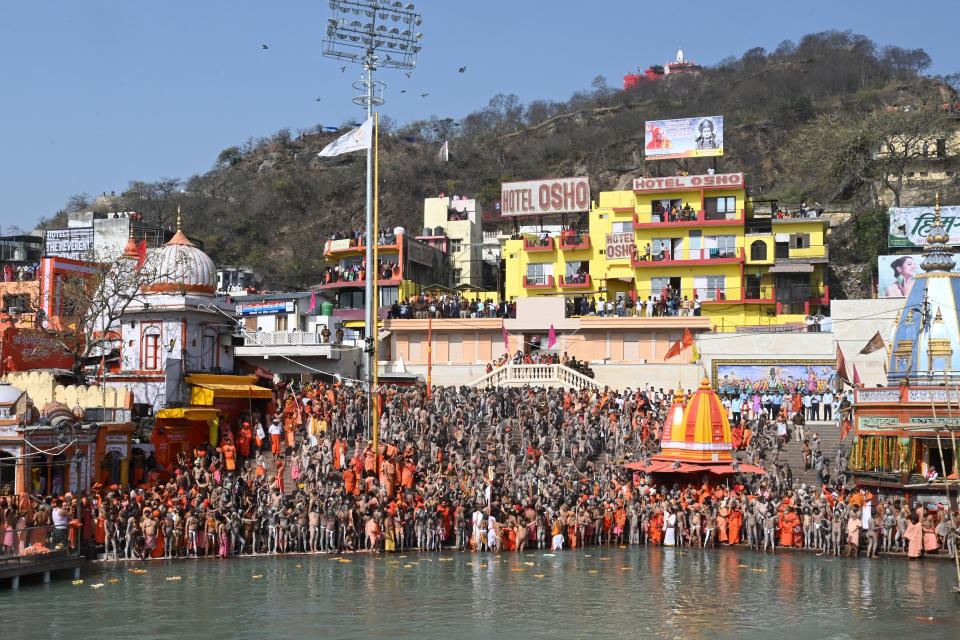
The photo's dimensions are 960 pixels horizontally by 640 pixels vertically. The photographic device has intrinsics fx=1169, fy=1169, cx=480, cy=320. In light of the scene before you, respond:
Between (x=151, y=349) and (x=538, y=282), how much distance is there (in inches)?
934

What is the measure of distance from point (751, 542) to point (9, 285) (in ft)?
129

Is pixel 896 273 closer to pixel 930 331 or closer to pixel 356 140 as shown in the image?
pixel 930 331

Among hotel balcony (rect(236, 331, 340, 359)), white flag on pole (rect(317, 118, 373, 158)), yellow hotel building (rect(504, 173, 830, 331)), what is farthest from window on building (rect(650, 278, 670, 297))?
white flag on pole (rect(317, 118, 373, 158))

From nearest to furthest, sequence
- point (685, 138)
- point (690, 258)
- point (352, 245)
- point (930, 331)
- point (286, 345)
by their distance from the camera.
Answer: point (930, 331)
point (286, 345)
point (690, 258)
point (352, 245)
point (685, 138)

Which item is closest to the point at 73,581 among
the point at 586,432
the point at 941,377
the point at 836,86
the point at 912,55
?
the point at 586,432

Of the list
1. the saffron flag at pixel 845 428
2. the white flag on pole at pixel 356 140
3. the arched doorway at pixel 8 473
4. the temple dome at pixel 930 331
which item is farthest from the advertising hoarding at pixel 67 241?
the temple dome at pixel 930 331

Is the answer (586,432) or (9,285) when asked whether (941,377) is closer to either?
(586,432)

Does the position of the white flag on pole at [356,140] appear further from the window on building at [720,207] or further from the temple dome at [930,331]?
the window on building at [720,207]

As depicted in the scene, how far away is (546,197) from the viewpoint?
191 feet

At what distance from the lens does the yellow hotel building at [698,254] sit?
5331cm

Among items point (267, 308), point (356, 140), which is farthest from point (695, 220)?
point (356, 140)

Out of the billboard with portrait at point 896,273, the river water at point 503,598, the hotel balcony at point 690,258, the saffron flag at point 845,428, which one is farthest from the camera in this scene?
the hotel balcony at point 690,258

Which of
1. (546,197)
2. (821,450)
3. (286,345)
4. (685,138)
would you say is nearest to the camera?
(821,450)

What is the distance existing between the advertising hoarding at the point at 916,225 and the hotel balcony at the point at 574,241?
13.9 metres
